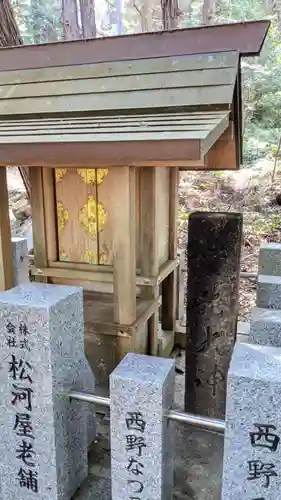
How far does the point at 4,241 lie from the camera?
2.88 meters

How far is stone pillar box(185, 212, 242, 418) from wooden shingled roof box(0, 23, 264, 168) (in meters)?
0.57

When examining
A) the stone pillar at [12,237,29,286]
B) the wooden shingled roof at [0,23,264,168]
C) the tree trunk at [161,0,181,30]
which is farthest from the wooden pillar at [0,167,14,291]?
the tree trunk at [161,0,181,30]

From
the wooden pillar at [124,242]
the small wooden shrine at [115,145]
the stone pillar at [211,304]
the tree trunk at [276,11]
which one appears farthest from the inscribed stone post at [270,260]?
the tree trunk at [276,11]

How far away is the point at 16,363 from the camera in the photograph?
77.1 inches

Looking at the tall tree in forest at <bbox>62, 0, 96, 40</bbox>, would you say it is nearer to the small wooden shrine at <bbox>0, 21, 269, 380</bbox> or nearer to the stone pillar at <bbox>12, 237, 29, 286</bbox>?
A: the small wooden shrine at <bbox>0, 21, 269, 380</bbox>

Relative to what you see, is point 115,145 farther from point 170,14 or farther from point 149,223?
point 170,14

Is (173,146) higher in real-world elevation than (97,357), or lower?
higher

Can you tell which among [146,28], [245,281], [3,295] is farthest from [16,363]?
[146,28]

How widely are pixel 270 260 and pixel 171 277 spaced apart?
1036 mm

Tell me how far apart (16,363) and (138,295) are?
1515mm

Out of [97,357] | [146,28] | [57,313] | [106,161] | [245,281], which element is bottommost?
[245,281]

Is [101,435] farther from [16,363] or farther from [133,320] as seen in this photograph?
[16,363]

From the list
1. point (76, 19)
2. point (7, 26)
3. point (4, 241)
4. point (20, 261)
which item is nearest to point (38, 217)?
point (4, 241)

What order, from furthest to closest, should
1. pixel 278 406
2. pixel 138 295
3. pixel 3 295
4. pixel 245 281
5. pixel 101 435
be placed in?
pixel 245 281
pixel 138 295
pixel 101 435
pixel 3 295
pixel 278 406
